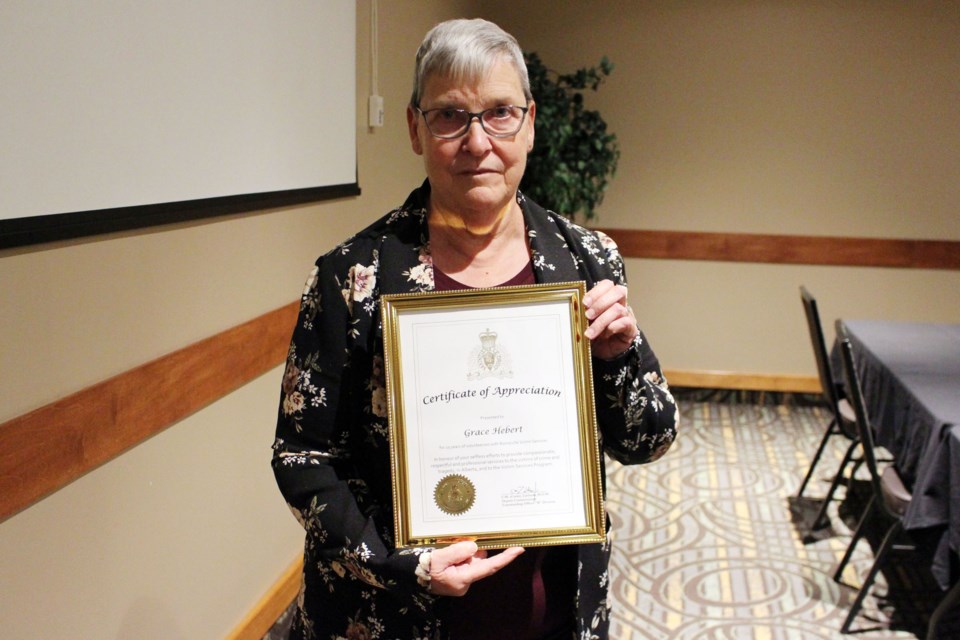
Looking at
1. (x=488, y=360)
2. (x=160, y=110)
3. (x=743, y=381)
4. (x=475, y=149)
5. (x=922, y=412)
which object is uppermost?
(x=160, y=110)

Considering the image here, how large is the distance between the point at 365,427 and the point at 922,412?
87.3 inches

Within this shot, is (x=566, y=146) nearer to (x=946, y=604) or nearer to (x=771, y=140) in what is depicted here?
(x=771, y=140)

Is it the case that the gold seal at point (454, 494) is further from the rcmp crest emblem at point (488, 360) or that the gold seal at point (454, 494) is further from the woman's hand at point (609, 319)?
the woman's hand at point (609, 319)

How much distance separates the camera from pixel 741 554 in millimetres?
3293

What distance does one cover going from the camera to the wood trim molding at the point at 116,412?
4.93 feet

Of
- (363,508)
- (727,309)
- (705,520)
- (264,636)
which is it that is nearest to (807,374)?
(727,309)

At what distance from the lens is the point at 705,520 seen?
11.8 feet

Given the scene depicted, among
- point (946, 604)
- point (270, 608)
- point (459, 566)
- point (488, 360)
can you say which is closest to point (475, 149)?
point (488, 360)

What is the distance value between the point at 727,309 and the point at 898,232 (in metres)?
1.15

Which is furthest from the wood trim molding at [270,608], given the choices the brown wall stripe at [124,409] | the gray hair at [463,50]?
the gray hair at [463,50]

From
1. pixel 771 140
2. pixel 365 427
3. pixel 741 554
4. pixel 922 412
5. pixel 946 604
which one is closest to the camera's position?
pixel 365 427

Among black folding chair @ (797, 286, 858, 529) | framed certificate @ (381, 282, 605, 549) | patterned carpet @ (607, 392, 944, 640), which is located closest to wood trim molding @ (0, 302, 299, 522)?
framed certificate @ (381, 282, 605, 549)

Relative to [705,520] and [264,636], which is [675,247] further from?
[264,636]

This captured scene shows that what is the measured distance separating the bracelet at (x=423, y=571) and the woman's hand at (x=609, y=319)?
0.37m
